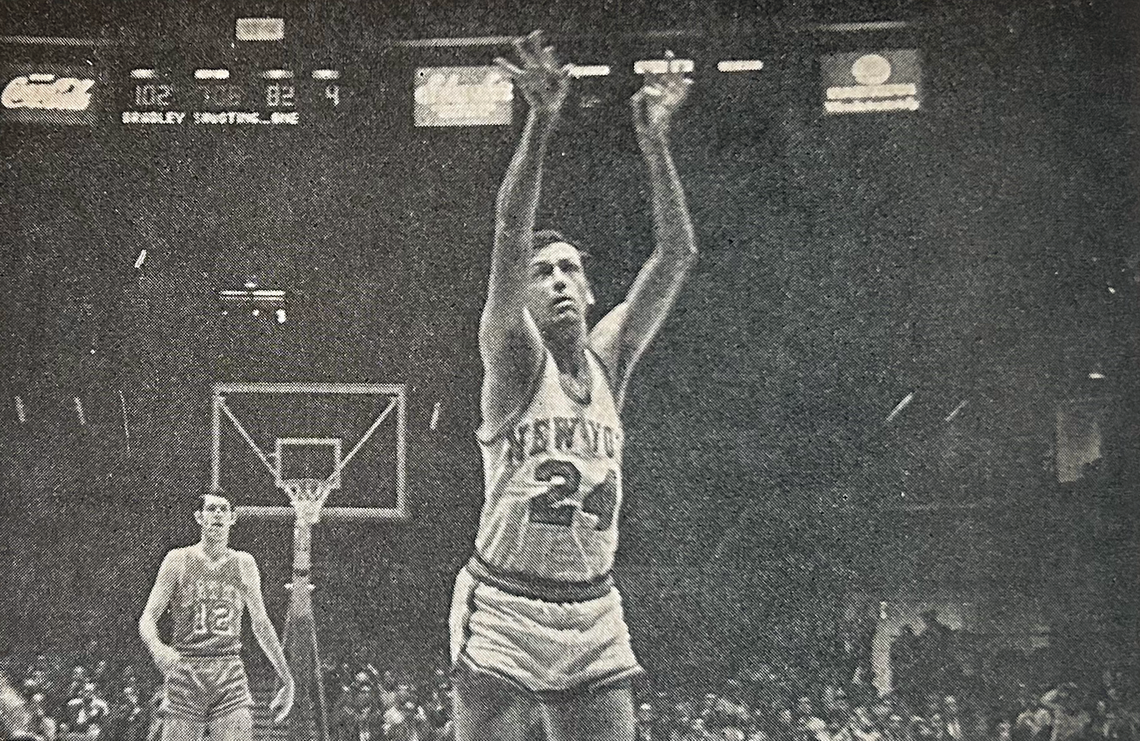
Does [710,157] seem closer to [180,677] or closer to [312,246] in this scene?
[312,246]

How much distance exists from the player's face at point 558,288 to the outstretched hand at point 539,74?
0.21 m

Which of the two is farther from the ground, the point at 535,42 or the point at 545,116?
the point at 535,42

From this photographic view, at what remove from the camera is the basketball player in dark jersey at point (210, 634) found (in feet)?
4.26

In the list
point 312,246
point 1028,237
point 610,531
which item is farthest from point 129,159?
point 1028,237

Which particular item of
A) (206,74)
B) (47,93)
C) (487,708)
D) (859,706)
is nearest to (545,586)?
(487,708)

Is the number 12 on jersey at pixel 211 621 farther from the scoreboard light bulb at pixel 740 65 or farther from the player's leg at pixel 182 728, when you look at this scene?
the scoreboard light bulb at pixel 740 65

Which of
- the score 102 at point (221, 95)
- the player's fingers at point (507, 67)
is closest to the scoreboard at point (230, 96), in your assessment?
the score 102 at point (221, 95)

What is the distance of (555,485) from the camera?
1296 millimetres

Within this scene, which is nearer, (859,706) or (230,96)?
(859,706)

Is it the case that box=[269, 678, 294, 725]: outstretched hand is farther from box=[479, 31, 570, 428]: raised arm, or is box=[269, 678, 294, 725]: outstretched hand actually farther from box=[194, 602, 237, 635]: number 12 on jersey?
box=[479, 31, 570, 428]: raised arm

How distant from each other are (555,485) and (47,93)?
0.94 metres

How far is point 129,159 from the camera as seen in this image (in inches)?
53.9

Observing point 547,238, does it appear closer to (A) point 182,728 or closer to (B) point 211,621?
(B) point 211,621

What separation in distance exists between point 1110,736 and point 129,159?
158 cm
